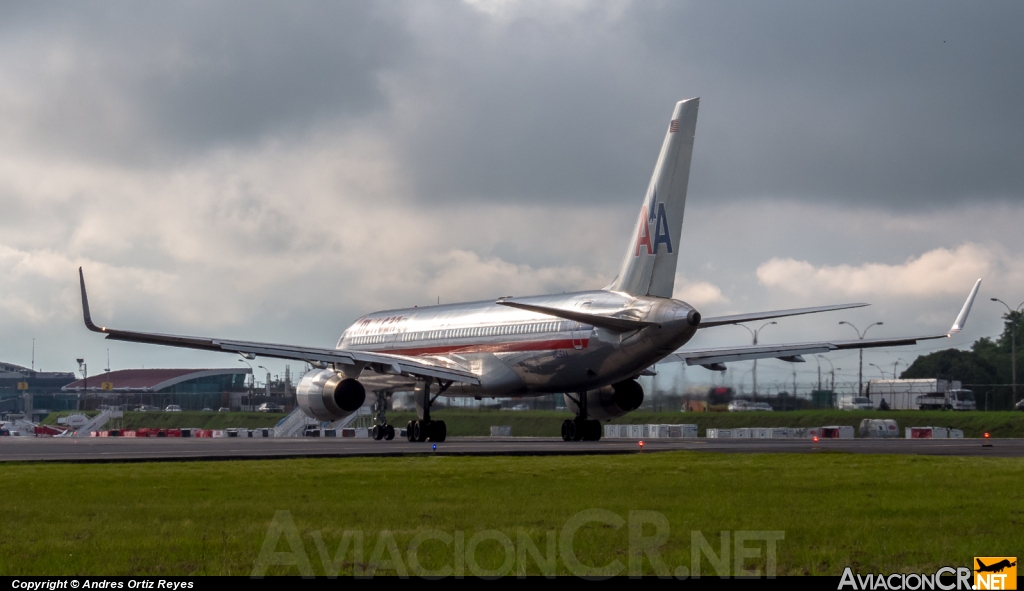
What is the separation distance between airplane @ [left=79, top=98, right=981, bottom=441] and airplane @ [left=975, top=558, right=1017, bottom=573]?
23708mm

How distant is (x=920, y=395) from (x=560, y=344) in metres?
48.5

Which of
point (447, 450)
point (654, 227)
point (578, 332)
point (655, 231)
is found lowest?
point (447, 450)

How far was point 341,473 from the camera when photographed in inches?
777

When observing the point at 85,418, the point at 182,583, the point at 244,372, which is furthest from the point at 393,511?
the point at 244,372

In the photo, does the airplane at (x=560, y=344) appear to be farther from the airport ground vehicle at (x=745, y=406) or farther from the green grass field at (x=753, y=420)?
the airport ground vehicle at (x=745, y=406)

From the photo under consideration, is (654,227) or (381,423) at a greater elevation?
(654,227)

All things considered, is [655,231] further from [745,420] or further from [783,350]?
[745,420]

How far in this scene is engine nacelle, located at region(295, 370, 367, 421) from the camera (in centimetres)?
4128

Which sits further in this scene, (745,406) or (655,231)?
(745,406)

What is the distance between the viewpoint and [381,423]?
46.9 meters

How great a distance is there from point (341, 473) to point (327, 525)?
8.06m

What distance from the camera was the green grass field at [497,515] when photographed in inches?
372

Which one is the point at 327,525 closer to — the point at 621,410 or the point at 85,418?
the point at 621,410

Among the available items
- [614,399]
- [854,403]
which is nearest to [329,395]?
[614,399]
